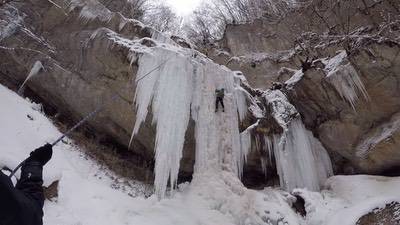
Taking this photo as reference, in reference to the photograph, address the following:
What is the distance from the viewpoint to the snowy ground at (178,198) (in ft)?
24.5

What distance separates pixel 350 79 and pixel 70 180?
6.41m

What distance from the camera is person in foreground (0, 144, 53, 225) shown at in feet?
7.75

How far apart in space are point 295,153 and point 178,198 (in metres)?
3.18

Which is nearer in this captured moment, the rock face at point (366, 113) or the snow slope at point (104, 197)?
the snow slope at point (104, 197)

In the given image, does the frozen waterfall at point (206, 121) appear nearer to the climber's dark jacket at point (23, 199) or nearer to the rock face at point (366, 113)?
the rock face at point (366, 113)

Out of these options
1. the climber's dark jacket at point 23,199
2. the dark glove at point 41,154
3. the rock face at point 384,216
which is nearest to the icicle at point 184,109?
the rock face at point 384,216

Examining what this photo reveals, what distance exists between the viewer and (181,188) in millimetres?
9016

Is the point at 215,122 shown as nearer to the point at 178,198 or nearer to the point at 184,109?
the point at 184,109

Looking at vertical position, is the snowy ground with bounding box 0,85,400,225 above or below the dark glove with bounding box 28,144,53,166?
above

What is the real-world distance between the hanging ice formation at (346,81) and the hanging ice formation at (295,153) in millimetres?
1292

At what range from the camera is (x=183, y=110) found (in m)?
9.34

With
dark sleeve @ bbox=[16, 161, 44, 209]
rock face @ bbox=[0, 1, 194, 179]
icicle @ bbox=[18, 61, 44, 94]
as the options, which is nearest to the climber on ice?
rock face @ bbox=[0, 1, 194, 179]

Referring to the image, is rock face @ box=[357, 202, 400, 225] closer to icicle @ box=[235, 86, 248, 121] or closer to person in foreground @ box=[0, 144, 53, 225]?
icicle @ box=[235, 86, 248, 121]

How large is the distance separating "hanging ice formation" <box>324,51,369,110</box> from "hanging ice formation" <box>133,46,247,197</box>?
2.21 m
